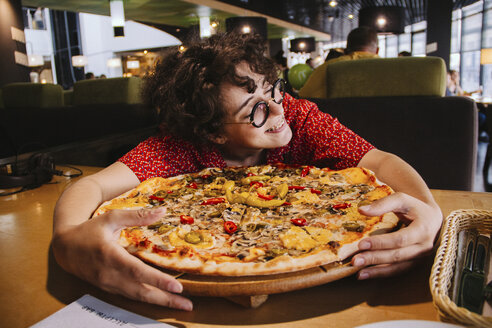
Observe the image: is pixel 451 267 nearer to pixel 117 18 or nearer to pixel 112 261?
pixel 112 261

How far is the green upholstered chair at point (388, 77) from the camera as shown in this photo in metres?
1.89

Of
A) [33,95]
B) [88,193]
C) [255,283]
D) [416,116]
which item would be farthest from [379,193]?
[33,95]

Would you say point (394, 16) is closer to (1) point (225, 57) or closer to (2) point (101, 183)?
(1) point (225, 57)

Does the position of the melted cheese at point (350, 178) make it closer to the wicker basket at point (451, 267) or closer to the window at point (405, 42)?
the wicker basket at point (451, 267)

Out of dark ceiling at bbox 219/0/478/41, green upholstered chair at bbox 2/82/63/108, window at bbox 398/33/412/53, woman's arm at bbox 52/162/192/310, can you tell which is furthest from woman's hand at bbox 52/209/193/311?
window at bbox 398/33/412/53

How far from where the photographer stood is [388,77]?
78.1 inches

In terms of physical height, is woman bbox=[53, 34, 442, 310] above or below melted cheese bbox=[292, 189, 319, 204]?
above

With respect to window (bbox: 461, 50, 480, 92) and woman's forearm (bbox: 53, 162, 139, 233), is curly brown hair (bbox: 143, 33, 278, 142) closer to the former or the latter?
woman's forearm (bbox: 53, 162, 139, 233)

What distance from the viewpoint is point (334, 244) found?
0.68 m

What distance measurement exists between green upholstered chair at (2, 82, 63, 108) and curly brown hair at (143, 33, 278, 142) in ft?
11.4

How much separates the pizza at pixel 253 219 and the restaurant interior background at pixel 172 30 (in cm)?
64

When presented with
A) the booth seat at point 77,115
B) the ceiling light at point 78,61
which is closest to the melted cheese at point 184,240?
the booth seat at point 77,115

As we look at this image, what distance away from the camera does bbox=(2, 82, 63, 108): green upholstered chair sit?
13.8ft

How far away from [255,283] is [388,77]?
1717mm
